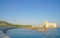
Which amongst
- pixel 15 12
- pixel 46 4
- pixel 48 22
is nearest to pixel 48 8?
pixel 46 4

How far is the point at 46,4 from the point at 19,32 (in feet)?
2.51

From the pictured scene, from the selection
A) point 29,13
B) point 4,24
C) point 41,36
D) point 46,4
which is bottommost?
point 41,36

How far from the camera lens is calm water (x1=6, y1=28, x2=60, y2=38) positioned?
2793mm

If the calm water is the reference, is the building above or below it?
above

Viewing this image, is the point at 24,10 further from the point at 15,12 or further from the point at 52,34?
the point at 52,34

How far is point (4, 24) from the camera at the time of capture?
282 centimetres

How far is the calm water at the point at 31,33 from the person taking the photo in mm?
2793

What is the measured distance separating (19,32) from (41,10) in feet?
1.99

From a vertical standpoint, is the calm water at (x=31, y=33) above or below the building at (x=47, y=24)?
below

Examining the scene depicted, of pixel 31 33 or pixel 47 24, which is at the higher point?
pixel 47 24

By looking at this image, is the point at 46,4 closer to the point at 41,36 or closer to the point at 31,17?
the point at 31,17

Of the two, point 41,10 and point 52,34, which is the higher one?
point 41,10

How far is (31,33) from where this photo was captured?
281cm

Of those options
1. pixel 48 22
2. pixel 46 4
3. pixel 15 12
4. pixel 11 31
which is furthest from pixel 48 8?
pixel 11 31
